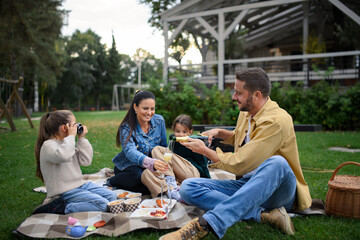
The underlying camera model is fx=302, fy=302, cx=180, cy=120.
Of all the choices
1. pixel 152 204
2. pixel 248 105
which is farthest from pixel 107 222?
pixel 248 105

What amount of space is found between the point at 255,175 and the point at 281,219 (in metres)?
0.58

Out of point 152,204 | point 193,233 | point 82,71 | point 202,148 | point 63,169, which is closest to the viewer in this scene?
point 193,233

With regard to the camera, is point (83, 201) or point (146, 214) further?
point (83, 201)

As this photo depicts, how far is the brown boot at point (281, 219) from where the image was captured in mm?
2794

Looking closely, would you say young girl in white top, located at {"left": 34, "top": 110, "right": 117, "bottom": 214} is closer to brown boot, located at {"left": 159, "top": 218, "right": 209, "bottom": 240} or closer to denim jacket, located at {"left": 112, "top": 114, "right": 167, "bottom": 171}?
denim jacket, located at {"left": 112, "top": 114, "right": 167, "bottom": 171}

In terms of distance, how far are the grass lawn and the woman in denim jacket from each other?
1133mm

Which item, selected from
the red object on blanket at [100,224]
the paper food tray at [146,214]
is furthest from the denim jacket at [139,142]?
the red object on blanket at [100,224]

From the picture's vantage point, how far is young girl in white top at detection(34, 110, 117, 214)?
322 centimetres

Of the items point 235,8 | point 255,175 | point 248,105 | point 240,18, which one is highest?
point 235,8

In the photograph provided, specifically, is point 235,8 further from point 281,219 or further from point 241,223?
point 281,219

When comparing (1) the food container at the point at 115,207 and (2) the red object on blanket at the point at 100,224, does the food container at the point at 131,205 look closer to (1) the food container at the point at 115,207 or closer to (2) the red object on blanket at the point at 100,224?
(1) the food container at the point at 115,207

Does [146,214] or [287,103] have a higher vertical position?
[287,103]

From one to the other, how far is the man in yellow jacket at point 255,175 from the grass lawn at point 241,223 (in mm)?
209

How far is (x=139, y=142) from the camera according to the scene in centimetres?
412
